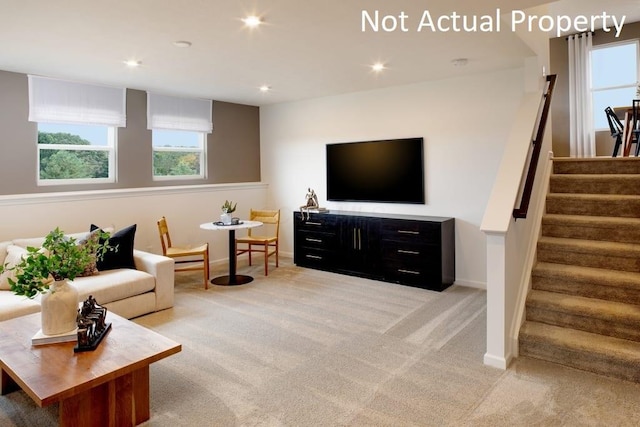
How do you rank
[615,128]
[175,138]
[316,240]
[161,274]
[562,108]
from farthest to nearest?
[562,108]
[175,138]
[316,240]
[615,128]
[161,274]

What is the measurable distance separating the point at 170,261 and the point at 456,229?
3.20 meters

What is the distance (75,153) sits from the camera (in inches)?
199

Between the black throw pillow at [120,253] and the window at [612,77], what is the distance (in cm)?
634

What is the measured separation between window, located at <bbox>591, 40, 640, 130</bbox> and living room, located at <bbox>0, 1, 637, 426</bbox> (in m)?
0.35

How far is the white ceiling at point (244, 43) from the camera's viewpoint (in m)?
2.87

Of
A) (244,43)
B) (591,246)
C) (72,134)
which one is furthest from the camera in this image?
(72,134)

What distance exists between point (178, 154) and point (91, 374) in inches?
172

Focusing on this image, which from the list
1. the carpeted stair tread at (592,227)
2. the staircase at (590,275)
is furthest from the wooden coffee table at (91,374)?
the carpeted stair tread at (592,227)

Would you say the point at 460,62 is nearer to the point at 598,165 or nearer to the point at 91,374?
the point at 598,165

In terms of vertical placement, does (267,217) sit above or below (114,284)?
above

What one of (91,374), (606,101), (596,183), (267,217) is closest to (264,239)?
(267,217)

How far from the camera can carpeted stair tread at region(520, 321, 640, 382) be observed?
2.75 m

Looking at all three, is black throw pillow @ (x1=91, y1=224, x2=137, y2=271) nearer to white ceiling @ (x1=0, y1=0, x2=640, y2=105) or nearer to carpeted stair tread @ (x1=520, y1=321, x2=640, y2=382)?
white ceiling @ (x1=0, y1=0, x2=640, y2=105)

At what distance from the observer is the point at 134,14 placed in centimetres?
294
